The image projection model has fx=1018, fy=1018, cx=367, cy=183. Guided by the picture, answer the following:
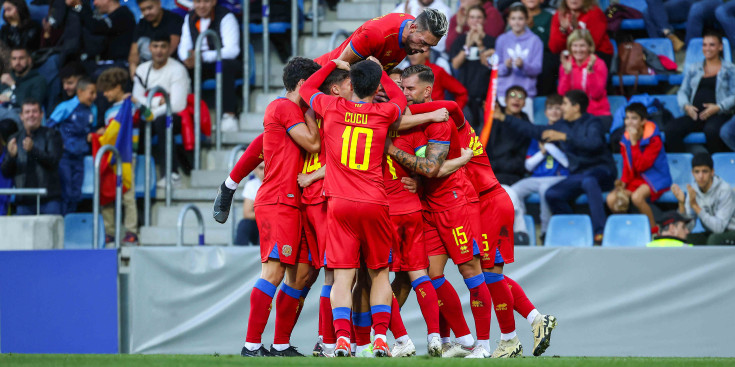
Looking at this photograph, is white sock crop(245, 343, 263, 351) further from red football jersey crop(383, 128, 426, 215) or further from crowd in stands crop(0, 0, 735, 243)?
crowd in stands crop(0, 0, 735, 243)

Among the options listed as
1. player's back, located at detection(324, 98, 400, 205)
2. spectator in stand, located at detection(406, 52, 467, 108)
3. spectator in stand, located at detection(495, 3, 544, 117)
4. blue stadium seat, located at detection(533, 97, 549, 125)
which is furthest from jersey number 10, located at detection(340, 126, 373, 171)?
blue stadium seat, located at detection(533, 97, 549, 125)

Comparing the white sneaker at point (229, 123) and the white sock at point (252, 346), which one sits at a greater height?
the white sneaker at point (229, 123)

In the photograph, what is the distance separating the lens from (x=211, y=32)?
1247cm

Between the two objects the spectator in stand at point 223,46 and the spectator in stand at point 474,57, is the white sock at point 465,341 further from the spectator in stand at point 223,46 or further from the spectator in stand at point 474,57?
the spectator in stand at point 223,46

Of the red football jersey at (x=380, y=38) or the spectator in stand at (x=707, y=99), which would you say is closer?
the red football jersey at (x=380, y=38)

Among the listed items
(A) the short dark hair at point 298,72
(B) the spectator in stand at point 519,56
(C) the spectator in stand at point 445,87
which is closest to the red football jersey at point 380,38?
(A) the short dark hair at point 298,72

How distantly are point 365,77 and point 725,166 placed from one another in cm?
626

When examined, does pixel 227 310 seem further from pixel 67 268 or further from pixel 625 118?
pixel 625 118

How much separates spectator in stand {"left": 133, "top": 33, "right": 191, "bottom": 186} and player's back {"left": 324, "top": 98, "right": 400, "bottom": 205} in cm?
589

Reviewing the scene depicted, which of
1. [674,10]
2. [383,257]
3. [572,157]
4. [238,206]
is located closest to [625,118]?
[572,157]

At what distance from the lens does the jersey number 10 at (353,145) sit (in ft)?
22.8

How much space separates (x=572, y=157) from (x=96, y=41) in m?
6.61

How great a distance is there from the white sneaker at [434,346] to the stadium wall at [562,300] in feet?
7.17

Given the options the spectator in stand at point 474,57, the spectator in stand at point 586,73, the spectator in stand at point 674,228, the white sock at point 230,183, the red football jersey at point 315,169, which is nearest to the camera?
the red football jersey at point 315,169
